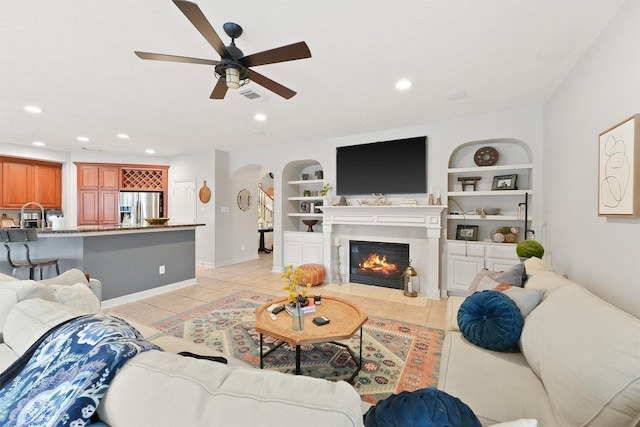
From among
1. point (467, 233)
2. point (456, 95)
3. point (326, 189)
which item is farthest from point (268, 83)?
point (467, 233)

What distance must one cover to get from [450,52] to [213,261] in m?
5.52

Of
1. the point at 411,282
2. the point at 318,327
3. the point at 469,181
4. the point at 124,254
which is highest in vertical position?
the point at 469,181

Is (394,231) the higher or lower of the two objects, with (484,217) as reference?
lower

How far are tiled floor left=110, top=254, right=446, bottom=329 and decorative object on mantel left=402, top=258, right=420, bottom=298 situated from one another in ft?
0.33

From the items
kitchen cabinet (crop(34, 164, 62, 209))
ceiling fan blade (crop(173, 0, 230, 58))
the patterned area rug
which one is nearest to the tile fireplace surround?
the patterned area rug

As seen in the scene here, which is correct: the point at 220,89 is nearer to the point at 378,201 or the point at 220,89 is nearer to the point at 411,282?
the point at 378,201

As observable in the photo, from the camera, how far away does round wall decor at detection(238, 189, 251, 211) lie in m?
6.46

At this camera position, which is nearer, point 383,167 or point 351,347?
point 351,347

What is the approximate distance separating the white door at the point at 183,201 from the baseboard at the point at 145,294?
7.39 ft

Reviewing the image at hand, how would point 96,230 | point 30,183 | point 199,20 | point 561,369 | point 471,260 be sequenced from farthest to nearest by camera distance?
point 30,183 < point 471,260 < point 96,230 < point 199,20 < point 561,369

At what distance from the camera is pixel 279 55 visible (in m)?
1.83

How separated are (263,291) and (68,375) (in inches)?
138

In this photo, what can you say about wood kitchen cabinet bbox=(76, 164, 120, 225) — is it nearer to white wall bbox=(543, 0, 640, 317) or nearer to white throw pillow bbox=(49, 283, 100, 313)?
white throw pillow bbox=(49, 283, 100, 313)

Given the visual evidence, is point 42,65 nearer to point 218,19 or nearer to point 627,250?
point 218,19
